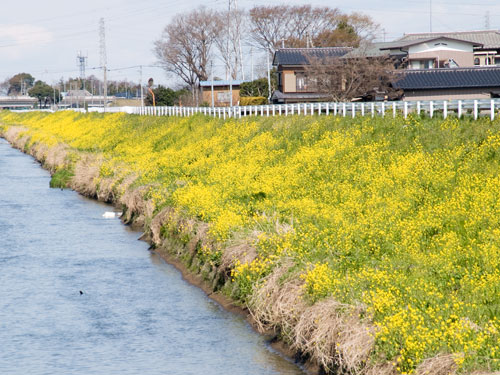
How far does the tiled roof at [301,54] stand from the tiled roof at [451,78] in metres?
15.8

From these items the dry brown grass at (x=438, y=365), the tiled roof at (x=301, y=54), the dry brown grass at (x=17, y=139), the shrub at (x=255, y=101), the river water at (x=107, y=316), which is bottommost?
the river water at (x=107, y=316)

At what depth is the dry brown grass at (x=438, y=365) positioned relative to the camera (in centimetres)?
967

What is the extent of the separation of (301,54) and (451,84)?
21534mm

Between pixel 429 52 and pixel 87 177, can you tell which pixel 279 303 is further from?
pixel 429 52

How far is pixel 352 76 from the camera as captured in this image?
6081 centimetres

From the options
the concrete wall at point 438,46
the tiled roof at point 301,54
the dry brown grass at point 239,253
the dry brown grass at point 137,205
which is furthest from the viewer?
the tiled roof at point 301,54

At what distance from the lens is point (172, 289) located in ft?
Answer: 60.2

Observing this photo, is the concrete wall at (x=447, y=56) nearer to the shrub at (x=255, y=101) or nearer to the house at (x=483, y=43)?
the house at (x=483, y=43)

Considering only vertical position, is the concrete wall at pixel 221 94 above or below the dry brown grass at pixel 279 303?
above

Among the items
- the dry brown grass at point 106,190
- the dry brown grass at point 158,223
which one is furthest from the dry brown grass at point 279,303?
the dry brown grass at point 106,190

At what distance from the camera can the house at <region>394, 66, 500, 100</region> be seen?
180 ft

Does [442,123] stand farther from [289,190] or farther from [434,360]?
[434,360]

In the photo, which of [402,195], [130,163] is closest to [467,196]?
[402,195]

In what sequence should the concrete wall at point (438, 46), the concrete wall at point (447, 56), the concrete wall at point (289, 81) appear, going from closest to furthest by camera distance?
the concrete wall at point (447, 56)
the concrete wall at point (438, 46)
the concrete wall at point (289, 81)
